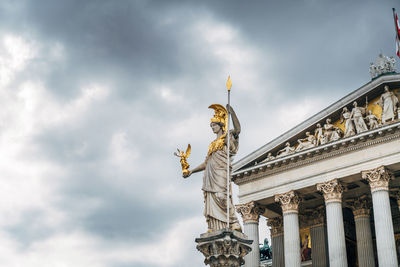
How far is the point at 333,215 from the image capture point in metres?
32.6

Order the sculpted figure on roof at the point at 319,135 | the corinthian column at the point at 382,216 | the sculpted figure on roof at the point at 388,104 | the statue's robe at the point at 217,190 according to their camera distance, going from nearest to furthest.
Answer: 1. the statue's robe at the point at 217,190
2. the corinthian column at the point at 382,216
3. the sculpted figure on roof at the point at 388,104
4. the sculpted figure on roof at the point at 319,135

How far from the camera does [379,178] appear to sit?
31.7m

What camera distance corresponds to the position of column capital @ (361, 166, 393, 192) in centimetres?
3155

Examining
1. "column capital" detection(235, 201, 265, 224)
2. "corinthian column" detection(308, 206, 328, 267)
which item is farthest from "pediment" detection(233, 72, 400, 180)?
"corinthian column" detection(308, 206, 328, 267)

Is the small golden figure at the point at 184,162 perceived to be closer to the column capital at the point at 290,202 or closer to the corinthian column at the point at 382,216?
the corinthian column at the point at 382,216

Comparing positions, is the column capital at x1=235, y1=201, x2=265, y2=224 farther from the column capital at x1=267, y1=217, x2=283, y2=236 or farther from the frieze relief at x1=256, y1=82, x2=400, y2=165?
the frieze relief at x1=256, y1=82, x2=400, y2=165

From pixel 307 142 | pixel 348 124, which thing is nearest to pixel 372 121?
pixel 348 124

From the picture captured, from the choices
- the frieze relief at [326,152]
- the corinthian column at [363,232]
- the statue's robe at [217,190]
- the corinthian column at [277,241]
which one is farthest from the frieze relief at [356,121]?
the statue's robe at [217,190]

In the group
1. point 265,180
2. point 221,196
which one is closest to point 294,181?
point 265,180

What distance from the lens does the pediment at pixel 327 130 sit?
110ft

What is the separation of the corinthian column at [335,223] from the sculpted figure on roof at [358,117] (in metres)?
3.45

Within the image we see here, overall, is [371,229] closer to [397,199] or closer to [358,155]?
[397,199]

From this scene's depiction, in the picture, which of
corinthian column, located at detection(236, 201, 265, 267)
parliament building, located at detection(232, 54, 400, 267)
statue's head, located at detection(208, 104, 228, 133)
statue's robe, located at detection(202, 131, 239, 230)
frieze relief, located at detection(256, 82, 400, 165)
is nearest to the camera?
statue's robe, located at detection(202, 131, 239, 230)

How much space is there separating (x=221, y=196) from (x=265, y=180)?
2475cm
